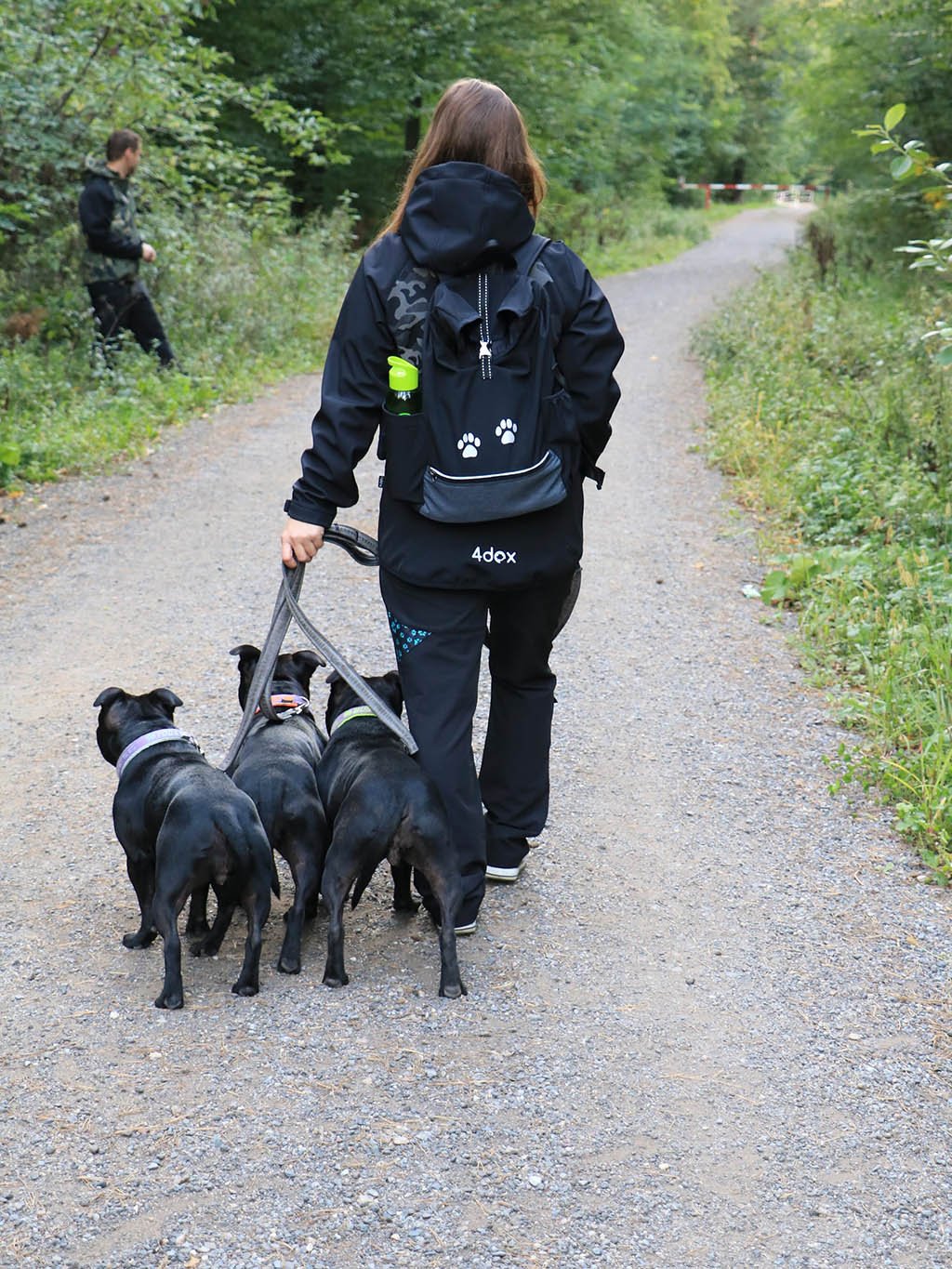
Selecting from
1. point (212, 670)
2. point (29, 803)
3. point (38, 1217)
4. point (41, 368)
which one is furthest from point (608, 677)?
point (41, 368)

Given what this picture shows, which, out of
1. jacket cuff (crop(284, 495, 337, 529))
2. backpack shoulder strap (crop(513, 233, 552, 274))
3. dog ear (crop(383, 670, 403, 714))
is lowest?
dog ear (crop(383, 670, 403, 714))

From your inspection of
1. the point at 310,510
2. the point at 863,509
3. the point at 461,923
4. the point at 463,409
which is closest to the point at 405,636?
the point at 310,510

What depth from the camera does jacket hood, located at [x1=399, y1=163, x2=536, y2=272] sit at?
334 centimetres

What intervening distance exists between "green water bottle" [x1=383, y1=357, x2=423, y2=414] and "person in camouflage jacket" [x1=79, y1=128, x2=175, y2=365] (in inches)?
328

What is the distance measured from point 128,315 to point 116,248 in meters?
0.73

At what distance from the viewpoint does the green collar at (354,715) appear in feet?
12.9

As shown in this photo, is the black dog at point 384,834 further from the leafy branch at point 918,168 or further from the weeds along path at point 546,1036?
the leafy branch at point 918,168

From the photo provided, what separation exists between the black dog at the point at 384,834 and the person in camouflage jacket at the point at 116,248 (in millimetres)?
8488

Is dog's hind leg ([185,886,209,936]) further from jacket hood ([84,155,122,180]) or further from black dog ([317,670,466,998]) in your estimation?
jacket hood ([84,155,122,180])

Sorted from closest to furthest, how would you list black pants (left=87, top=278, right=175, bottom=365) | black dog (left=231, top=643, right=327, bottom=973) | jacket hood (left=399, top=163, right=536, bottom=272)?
jacket hood (left=399, top=163, right=536, bottom=272) → black dog (left=231, top=643, right=327, bottom=973) → black pants (left=87, top=278, right=175, bottom=365)

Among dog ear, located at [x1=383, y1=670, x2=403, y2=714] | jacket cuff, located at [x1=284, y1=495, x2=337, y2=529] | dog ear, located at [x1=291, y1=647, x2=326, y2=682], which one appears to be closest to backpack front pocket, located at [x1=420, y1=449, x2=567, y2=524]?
jacket cuff, located at [x1=284, y1=495, x2=337, y2=529]

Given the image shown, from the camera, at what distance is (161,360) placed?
39.4 feet

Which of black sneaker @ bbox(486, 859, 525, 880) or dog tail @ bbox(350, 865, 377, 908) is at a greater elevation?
dog tail @ bbox(350, 865, 377, 908)

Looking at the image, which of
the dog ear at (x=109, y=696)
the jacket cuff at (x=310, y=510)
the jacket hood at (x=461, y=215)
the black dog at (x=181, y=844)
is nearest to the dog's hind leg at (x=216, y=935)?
the black dog at (x=181, y=844)
